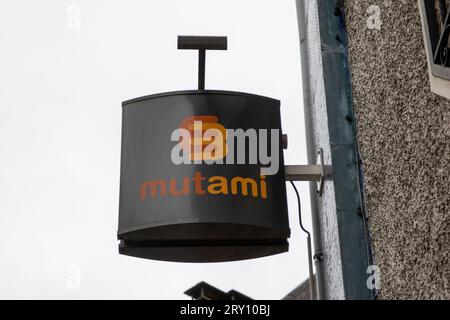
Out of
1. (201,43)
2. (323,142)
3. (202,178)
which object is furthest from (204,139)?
(323,142)

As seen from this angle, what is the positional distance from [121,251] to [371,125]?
61.9 inches

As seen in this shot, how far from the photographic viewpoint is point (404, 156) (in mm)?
3523

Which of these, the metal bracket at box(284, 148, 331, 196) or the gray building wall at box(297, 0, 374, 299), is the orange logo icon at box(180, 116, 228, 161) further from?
the gray building wall at box(297, 0, 374, 299)

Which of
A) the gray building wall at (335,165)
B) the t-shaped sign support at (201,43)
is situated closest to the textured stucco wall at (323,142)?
the gray building wall at (335,165)

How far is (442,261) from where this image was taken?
3.01m

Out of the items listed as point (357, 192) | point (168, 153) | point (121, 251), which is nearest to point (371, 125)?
point (357, 192)

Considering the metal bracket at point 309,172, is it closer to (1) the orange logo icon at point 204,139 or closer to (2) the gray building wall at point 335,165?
(2) the gray building wall at point 335,165

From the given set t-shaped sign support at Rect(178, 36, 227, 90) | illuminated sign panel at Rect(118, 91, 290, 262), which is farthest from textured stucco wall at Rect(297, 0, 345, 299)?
t-shaped sign support at Rect(178, 36, 227, 90)

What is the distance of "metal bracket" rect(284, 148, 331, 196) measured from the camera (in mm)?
4787

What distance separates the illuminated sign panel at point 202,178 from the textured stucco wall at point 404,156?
22.4 inches

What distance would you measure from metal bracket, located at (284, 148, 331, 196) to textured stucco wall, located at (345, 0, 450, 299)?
1.61ft

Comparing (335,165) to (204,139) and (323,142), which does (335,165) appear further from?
(204,139)

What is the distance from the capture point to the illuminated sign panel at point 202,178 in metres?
4.26
